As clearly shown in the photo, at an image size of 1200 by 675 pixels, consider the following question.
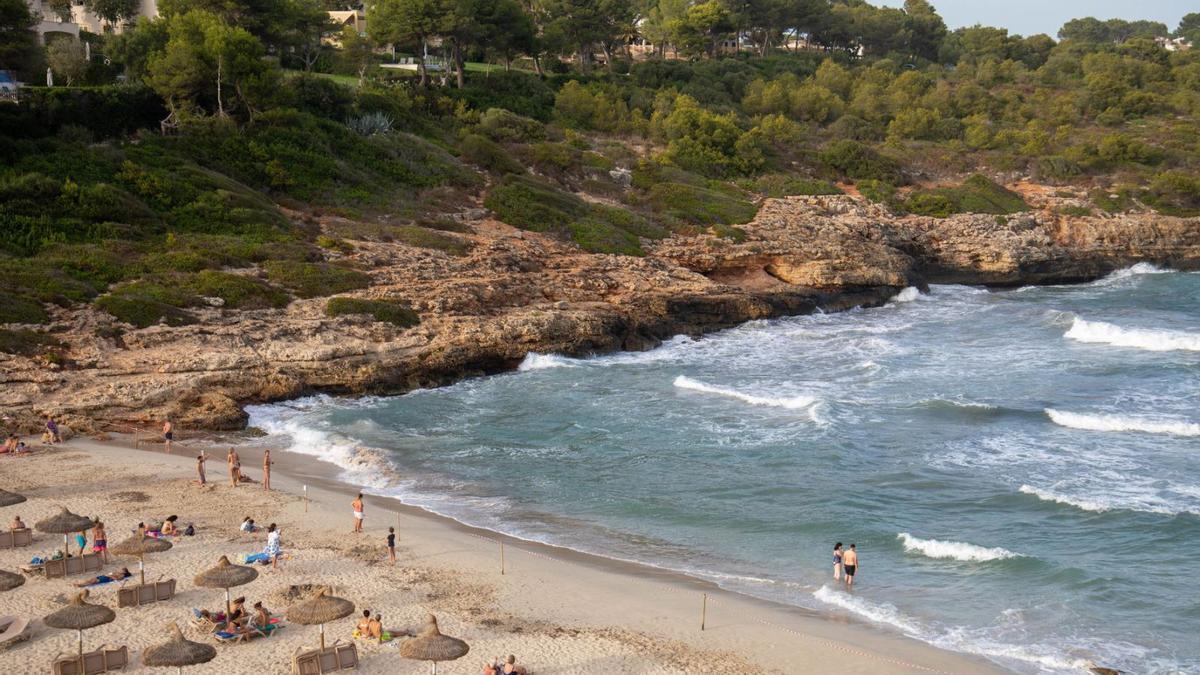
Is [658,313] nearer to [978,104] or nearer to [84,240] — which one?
[84,240]

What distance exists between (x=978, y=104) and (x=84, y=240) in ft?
219

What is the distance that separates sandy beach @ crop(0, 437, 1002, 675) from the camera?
1692 cm

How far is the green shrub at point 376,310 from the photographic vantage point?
35.9 m

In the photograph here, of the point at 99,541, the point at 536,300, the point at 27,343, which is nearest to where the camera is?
the point at 99,541

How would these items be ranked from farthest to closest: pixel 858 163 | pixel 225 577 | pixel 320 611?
1. pixel 858 163
2. pixel 225 577
3. pixel 320 611

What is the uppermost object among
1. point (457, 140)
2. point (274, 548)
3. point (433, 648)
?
point (457, 140)

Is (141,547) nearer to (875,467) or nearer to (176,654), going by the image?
(176,654)

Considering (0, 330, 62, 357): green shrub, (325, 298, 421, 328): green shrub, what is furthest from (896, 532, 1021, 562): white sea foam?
(0, 330, 62, 357): green shrub

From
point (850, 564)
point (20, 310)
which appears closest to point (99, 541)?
point (850, 564)

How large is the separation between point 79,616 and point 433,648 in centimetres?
566

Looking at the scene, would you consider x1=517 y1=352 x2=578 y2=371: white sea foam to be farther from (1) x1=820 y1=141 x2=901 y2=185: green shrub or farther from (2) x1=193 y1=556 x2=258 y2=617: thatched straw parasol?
(1) x1=820 y1=141 x2=901 y2=185: green shrub

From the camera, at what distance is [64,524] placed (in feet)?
66.8

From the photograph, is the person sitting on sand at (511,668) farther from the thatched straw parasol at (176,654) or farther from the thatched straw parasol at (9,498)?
the thatched straw parasol at (9,498)

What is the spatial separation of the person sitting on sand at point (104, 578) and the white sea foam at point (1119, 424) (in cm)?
2549
